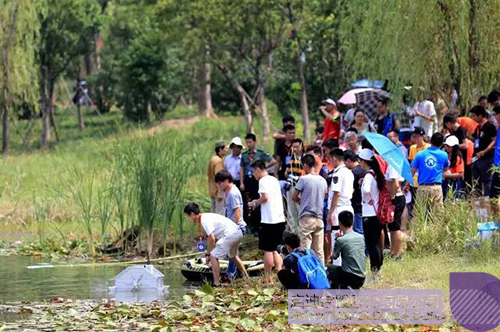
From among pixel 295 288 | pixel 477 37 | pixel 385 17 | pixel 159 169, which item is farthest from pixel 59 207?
pixel 295 288

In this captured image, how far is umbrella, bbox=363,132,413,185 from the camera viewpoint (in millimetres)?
13805

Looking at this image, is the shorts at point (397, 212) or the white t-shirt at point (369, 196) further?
the shorts at point (397, 212)

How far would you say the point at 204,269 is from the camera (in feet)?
52.4

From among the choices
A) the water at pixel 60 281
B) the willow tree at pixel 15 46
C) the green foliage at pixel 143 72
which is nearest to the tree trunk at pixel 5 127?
the willow tree at pixel 15 46

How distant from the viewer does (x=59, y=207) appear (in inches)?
918

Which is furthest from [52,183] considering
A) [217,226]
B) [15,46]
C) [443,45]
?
[15,46]

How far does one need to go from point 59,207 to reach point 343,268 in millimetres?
12297

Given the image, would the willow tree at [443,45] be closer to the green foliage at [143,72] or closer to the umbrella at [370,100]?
the umbrella at [370,100]

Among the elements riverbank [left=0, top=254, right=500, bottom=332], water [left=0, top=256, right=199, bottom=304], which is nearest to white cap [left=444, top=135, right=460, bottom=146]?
riverbank [left=0, top=254, right=500, bottom=332]

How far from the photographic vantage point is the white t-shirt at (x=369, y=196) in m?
13.8

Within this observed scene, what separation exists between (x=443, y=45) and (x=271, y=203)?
610 centimetres

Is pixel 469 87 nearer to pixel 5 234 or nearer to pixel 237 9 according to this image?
pixel 5 234

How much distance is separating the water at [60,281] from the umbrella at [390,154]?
11.6ft

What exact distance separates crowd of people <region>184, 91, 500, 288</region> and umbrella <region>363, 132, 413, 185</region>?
13 cm
